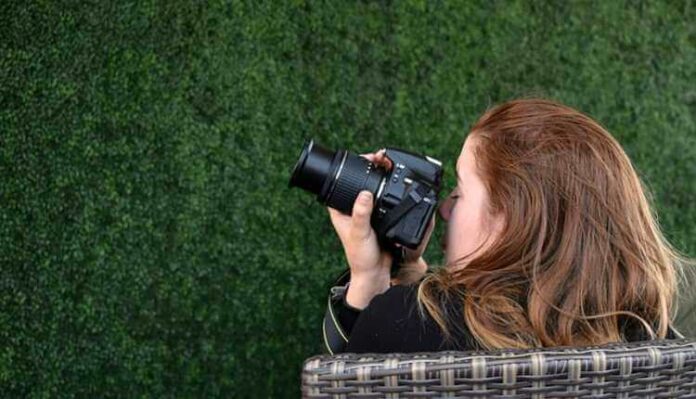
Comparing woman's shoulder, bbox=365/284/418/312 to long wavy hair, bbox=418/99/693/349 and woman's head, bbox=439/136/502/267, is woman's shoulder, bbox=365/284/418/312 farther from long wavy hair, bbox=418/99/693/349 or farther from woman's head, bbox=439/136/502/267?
woman's head, bbox=439/136/502/267

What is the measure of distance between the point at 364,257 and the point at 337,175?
15 centimetres

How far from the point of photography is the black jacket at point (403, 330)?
1202 millimetres

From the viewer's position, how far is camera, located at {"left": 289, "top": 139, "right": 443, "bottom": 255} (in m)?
1.45

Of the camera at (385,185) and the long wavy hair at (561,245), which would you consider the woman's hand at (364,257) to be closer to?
the camera at (385,185)

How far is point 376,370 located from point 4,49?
138 centimetres

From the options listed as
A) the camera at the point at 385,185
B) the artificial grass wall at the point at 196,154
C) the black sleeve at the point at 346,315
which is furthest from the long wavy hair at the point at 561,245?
the artificial grass wall at the point at 196,154

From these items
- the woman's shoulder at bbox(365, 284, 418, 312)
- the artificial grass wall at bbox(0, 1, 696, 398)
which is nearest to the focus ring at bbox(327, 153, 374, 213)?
the woman's shoulder at bbox(365, 284, 418, 312)

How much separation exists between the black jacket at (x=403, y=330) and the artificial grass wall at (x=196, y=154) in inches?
29.3

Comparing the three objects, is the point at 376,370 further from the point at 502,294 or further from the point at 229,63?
the point at 229,63

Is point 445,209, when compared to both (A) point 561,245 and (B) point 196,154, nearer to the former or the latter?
(A) point 561,245

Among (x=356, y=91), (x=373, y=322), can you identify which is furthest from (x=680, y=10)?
(x=373, y=322)

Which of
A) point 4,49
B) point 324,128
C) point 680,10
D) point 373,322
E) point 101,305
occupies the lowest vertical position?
point 101,305

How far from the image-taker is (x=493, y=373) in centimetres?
96

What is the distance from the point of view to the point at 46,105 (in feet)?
6.51
